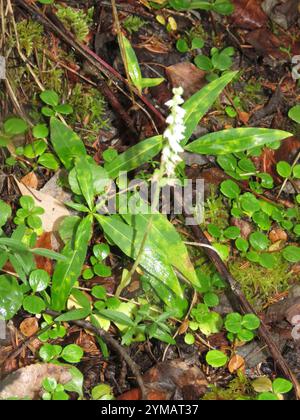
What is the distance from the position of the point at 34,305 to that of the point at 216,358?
2.50 ft

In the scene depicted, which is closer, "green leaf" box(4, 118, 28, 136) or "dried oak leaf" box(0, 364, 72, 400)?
"dried oak leaf" box(0, 364, 72, 400)

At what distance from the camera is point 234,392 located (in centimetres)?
232

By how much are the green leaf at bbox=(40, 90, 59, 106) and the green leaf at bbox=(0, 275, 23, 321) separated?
0.89 m

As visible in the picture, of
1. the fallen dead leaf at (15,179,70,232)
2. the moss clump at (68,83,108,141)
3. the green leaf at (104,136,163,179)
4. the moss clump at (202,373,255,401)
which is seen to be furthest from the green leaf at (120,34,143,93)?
the moss clump at (202,373,255,401)

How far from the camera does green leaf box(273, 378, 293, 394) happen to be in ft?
7.39

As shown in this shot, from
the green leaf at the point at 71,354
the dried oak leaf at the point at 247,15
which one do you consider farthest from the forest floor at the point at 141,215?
the dried oak leaf at the point at 247,15

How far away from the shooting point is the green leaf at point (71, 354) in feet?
7.47

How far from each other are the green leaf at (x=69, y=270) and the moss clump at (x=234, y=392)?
684mm

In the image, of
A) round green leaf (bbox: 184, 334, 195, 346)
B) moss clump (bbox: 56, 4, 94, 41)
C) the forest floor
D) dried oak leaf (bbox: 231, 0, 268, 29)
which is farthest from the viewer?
dried oak leaf (bbox: 231, 0, 268, 29)

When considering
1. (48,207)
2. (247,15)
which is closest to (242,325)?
(48,207)

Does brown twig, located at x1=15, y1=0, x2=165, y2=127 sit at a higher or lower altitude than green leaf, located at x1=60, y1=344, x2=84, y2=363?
higher

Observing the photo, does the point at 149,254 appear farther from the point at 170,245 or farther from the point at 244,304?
the point at 244,304

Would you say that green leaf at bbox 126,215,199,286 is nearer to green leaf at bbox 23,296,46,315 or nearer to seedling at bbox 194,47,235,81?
green leaf at bbox 23,296,46,315

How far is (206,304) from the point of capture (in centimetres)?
247
